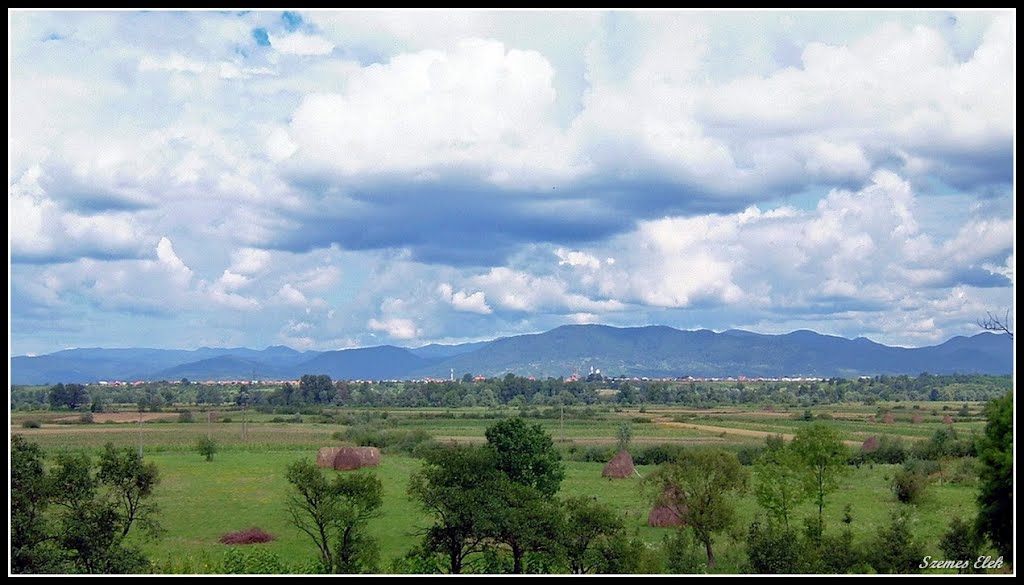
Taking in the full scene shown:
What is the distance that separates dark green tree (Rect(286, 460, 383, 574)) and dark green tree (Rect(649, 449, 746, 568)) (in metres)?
5.21

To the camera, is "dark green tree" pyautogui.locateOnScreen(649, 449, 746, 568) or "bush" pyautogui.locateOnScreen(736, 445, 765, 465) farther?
"bush" pyautogui.locateOnScreen(736, 445, 765, 465)

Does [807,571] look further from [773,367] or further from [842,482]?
[773,367]

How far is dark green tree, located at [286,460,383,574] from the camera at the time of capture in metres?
12.6

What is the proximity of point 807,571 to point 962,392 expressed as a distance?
3678 cm

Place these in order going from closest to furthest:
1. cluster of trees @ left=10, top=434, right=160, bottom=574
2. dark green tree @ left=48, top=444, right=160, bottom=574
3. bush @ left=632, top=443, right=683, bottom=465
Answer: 1. cluster of trees @ left=10, top=434, right=160, bottom=574
2. dark green tree @ left=48, top=444, right=160, bottom=574
3. bush @ left=632, top=443, right=683, bottom=465

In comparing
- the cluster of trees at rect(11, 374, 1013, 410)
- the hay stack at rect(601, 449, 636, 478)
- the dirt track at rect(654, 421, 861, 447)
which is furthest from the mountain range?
the hay stack at rect(601, 449, 636, 478)

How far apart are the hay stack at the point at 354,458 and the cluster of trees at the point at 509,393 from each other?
19.7m

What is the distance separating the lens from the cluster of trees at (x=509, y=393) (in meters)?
47.0

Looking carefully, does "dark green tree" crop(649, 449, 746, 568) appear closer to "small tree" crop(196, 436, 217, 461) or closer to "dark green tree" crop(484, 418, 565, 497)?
"dark green tree" crop(484, 418, 565, 497)

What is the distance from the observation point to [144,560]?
39.9 feet

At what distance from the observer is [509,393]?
160ft

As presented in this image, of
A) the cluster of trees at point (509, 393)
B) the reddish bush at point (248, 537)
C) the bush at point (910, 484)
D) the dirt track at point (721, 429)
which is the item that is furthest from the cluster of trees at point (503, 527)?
→ the cluster of trees at point (509, 393)

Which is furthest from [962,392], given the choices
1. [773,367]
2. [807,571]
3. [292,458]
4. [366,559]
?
[366,559]

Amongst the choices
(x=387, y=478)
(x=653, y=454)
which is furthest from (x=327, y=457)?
(x=653, y=454)
